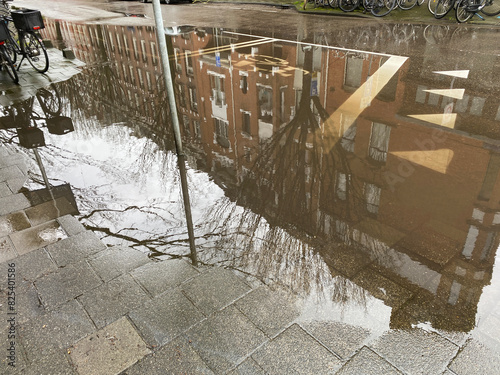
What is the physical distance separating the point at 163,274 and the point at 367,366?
1.93 meters

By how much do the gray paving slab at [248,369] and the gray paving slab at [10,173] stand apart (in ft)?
15.6

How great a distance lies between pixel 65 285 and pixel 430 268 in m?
3.48

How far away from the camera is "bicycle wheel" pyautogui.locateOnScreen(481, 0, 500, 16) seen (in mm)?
15620

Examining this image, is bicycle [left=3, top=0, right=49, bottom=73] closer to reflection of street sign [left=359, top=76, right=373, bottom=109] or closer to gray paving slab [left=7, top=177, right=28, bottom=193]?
gray paving slab [left=7, top=177, right=28, bottom=193]

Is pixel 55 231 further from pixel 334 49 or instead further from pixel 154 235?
pixel 334 49

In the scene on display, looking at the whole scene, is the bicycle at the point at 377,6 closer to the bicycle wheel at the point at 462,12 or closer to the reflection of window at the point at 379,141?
the bicycle wheel at the point at 462,12

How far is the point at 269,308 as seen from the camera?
3.12 meters

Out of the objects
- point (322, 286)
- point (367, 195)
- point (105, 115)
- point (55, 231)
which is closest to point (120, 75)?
point (105, 115)

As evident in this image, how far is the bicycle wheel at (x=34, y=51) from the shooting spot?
10602 mm

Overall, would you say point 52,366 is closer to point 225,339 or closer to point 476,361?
point 225,339

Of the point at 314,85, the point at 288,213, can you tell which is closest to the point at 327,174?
the point at 288,213

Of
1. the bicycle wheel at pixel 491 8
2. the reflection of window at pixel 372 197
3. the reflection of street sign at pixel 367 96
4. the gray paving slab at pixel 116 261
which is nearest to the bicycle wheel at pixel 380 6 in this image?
the bicycle wheel at pixel 491 8

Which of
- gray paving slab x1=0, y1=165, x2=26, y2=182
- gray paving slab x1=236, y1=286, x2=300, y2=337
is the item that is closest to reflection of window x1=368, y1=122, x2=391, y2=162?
gray paving slab x1=236, y1=286, x2=300, y2=337

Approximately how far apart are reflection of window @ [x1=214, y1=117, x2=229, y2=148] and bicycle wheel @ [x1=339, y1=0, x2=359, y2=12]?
1522cm
